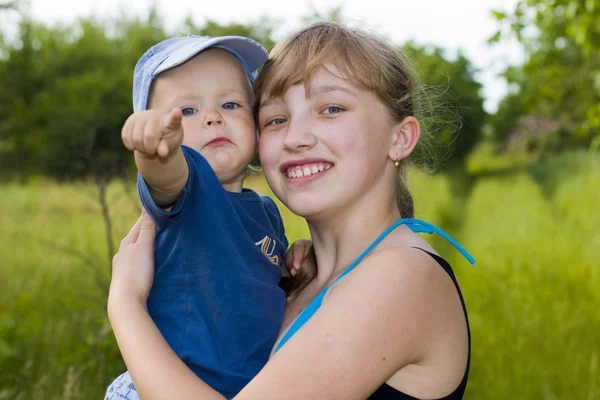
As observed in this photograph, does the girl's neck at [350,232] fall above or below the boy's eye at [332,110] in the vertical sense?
below

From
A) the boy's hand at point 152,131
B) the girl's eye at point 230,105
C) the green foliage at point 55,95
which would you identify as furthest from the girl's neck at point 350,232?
the green foliage at point 55,95

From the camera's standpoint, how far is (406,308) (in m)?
1.51

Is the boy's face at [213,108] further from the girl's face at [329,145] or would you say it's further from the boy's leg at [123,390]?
the boy's leg at [123,390]

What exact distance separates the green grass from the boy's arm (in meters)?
1.06

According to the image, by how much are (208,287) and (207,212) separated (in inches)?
7.1

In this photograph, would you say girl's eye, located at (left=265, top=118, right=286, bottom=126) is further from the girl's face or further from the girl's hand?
the girl's hand

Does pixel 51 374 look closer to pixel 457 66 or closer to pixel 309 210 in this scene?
pixel 309 210

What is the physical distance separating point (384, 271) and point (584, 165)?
55.5 feet

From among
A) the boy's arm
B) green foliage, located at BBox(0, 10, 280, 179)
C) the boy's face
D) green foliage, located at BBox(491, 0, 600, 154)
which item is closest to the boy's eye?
the boy's face

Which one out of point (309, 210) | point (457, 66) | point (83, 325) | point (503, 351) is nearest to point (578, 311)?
point (503, 351)

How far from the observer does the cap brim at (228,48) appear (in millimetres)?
1811

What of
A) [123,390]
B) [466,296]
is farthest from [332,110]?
[466,296]

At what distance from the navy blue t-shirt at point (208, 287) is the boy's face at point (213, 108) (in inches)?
6.9

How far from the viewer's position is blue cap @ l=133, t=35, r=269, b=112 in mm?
1828
